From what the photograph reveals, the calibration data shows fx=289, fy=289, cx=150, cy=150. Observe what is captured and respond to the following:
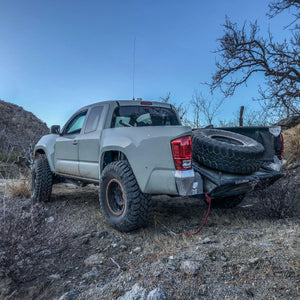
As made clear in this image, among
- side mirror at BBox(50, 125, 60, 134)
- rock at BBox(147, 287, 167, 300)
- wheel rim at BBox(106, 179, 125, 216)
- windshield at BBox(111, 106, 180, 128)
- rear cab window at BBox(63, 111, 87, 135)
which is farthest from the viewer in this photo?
side mirror at BBox(50, 125, 60, 134)

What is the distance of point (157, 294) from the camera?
7.39 ft

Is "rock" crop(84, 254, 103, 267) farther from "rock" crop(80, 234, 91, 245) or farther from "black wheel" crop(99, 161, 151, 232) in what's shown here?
"black wheel" crop(99, 161, 151, 232)

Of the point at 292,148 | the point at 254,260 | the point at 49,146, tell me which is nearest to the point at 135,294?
the point at 254,260

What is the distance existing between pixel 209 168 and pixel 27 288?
2388 mm

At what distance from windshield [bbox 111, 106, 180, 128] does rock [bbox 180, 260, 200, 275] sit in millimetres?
2314

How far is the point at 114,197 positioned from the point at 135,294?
1.95m

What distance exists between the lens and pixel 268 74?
13773 millimetres

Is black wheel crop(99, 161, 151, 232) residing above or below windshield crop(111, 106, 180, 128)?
below

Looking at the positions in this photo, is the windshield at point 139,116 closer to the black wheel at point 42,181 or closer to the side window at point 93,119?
the side window at point 93,119

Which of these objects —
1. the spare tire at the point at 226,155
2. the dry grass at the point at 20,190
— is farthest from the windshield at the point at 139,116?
the dry grass at the point at 20,190

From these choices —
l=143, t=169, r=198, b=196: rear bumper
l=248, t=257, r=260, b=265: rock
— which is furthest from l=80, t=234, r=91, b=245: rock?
l=248, t=257, r=260, b=265: rock

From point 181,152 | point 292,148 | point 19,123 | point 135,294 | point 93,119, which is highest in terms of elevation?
point 19,123

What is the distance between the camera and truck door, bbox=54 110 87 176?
205 inches

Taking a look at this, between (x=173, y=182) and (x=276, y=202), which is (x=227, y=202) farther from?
(x=173, y=182)
